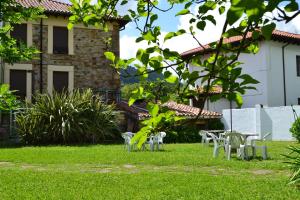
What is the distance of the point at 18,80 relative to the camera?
74.5ft

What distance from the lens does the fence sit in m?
21.8

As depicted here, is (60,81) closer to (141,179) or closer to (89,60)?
(89,60)

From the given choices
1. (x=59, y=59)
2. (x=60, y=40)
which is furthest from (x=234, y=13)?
(x=60, y=40)

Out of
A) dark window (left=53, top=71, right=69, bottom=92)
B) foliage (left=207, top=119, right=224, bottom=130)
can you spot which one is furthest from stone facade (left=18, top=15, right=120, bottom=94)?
foliage (left=207, top=119, right=224, bottom=130)

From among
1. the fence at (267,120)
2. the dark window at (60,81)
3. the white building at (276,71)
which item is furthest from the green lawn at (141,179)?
the white building at (276,71)

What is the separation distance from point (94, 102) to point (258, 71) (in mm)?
10845

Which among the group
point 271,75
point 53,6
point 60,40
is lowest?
point 271,75

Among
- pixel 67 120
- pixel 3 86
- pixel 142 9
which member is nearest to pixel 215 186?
pixel 3 86

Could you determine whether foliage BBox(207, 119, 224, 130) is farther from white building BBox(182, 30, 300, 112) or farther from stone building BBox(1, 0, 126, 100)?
stone building BBox(1, 0, 126, 100)

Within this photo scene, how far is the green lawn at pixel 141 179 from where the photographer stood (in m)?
6.57

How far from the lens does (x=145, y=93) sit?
5.71 feet

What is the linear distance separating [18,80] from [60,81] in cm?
233

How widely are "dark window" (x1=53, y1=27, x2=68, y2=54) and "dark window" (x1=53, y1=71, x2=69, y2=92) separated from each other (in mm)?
1260

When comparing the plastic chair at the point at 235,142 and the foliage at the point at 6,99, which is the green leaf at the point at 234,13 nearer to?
the foliage at the point at 6,99
